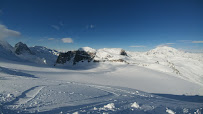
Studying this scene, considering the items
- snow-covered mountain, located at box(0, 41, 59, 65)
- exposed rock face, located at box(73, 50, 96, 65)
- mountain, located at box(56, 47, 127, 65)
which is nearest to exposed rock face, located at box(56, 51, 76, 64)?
mountain, located at box(56, 47, 127, 65)

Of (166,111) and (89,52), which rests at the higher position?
(89,52)

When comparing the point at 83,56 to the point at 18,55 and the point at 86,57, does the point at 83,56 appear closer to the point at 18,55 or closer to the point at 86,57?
the point at 86,57

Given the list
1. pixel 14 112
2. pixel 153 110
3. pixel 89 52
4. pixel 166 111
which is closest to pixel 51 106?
pixel 14 112

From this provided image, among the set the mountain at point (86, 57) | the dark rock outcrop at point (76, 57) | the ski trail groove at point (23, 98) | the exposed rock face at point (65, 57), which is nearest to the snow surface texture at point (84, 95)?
the ski trail groove at point (23, 98)

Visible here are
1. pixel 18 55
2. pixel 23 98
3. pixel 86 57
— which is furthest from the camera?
pixel 18 55

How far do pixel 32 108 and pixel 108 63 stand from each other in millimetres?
38404

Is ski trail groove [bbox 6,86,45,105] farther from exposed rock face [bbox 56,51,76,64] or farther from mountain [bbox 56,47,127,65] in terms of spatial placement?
exposed rock face [bbox 56,51,76,64]

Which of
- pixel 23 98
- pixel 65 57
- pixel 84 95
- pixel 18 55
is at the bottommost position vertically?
pixel 84 95

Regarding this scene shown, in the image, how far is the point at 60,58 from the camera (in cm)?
5103

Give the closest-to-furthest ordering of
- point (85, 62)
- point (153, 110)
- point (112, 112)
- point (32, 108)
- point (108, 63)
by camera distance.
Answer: point (32, 108)
point (112, 112)
point (153, 110)
point (108, 63)
point (85, 62)

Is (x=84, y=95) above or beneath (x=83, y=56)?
beneath

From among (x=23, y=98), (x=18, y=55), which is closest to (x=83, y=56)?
(x=23, y=98)

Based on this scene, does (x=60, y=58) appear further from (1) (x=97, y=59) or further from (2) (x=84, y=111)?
(2) (x=84, y=111)

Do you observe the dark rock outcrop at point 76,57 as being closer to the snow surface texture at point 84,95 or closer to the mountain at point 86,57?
the mountain at point 86,57
